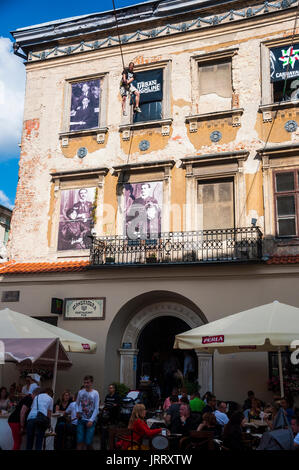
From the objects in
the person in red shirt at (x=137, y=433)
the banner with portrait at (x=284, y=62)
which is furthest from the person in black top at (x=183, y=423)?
the banner with portrait at (x=284, y=62)

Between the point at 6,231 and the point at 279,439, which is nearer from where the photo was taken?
the point at 279,439

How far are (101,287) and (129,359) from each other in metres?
2.36

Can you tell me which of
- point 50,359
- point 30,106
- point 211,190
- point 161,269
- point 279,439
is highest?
point 30,106

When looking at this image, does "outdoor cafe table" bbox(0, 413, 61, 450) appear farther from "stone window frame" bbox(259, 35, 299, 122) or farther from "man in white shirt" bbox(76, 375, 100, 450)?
"stone window frame" bbox(259, 35, 299, 122)

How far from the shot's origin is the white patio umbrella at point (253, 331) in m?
9.60

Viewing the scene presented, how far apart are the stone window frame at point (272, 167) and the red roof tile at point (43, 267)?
5524mm

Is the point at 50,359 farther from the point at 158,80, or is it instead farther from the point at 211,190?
the point at 158,80

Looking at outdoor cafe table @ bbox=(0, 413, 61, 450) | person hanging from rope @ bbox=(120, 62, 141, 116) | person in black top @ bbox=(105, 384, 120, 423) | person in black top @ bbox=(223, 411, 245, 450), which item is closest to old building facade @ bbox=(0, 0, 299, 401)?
person hanging from rope @ bbox=(120, 62, 141, 116)

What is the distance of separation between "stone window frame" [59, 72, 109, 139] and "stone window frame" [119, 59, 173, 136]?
2.32 ft

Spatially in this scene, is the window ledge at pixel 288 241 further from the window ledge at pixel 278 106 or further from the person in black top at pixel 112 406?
the person in black top at pixel 112 406

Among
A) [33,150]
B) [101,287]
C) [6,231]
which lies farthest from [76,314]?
[6,231]

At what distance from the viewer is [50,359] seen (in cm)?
1208

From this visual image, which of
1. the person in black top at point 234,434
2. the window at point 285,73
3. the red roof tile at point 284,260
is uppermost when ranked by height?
the window at point 285,73

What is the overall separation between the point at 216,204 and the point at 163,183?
1796 mm
